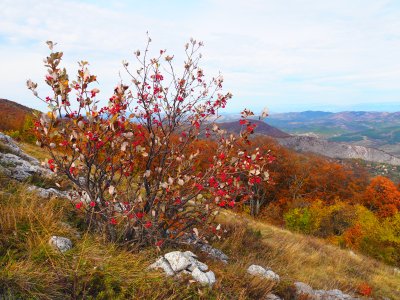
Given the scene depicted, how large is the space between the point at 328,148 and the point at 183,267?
182201mm

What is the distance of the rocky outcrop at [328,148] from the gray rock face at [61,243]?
160 metres

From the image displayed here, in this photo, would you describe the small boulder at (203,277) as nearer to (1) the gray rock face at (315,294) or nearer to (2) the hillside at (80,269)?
(2) the hillside at (80,269)

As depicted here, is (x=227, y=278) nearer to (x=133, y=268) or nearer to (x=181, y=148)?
(x=133, y=268)

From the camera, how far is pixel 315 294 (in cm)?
614

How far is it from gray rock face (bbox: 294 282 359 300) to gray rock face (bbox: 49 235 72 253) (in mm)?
4251

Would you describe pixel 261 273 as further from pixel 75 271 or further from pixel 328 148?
pixel 328 148

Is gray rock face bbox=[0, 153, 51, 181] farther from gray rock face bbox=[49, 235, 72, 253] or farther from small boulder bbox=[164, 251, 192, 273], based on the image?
small boulder bbox=[164, 251, 192, 273]

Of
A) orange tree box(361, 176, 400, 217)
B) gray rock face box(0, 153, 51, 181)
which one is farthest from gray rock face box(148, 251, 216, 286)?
orange tree box(361, 176, 400, 217)

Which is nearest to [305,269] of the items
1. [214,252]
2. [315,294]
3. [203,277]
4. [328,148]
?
[315,294]

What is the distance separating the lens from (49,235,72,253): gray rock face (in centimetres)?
425

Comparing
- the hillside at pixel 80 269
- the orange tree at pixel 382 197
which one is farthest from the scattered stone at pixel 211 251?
the orange tree at pixel 382 197

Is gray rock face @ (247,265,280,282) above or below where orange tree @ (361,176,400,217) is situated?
above

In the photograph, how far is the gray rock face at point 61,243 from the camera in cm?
425

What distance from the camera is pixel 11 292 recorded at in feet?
10.6
